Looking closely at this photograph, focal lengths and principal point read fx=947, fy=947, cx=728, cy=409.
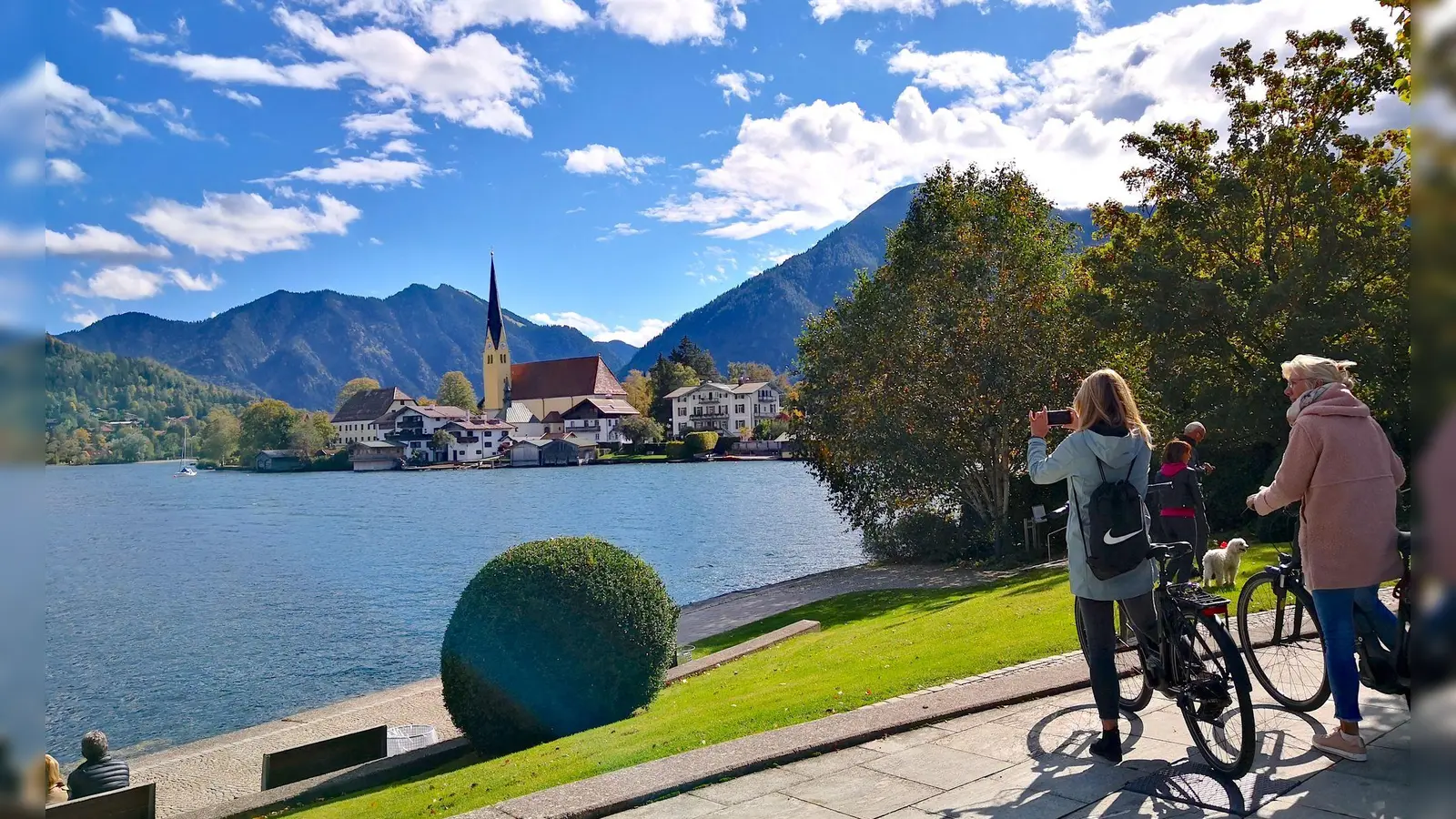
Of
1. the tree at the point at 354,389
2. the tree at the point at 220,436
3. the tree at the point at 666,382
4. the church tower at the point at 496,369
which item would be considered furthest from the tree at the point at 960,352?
the church tower at the point at 496,369

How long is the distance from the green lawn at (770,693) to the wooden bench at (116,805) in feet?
4.34

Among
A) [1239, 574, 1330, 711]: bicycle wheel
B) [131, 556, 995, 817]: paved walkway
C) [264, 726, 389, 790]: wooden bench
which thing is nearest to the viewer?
[1239, 574, 1330, 711]: bicycle wheel

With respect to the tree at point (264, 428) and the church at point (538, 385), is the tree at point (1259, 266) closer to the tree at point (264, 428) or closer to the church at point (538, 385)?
the tree at point (264, 428)

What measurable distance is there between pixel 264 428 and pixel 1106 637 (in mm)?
139438

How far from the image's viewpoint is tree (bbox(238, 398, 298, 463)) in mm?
125062

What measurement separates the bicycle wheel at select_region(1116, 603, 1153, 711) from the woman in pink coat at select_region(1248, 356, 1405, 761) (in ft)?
3.33

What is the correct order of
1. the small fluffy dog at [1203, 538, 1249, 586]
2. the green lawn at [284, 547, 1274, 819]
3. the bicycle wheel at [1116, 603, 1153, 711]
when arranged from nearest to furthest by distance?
1. the bicycle wheel at [1116, 603, 1153, 711]
2. the green lawn at [284, 547, 1274, 819]
3. the small fluffy dog at [1203, 538, 1249, 586]

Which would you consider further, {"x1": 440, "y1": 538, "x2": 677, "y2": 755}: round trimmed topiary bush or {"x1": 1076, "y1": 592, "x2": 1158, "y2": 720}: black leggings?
{"x1": 440, "y1": 538, "x2": 677, "y2": 755}: round trimmed topiary bush

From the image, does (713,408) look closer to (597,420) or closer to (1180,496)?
(597,420)

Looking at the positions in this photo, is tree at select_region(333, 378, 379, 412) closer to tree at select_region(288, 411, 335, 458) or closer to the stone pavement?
tree at select_region(288, 411, 335, 458)

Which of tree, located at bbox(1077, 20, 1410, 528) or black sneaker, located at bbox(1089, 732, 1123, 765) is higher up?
tree, located at bbox(1077, 20, 1410, 528)

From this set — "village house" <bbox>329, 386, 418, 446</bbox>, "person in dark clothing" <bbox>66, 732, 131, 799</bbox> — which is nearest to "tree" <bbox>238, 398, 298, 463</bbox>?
"village house" <bbox>329, 386, 418, 446</bbox>

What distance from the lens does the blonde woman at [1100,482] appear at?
5.43 meters

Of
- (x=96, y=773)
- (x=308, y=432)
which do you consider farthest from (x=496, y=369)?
(x=96, y=773)
